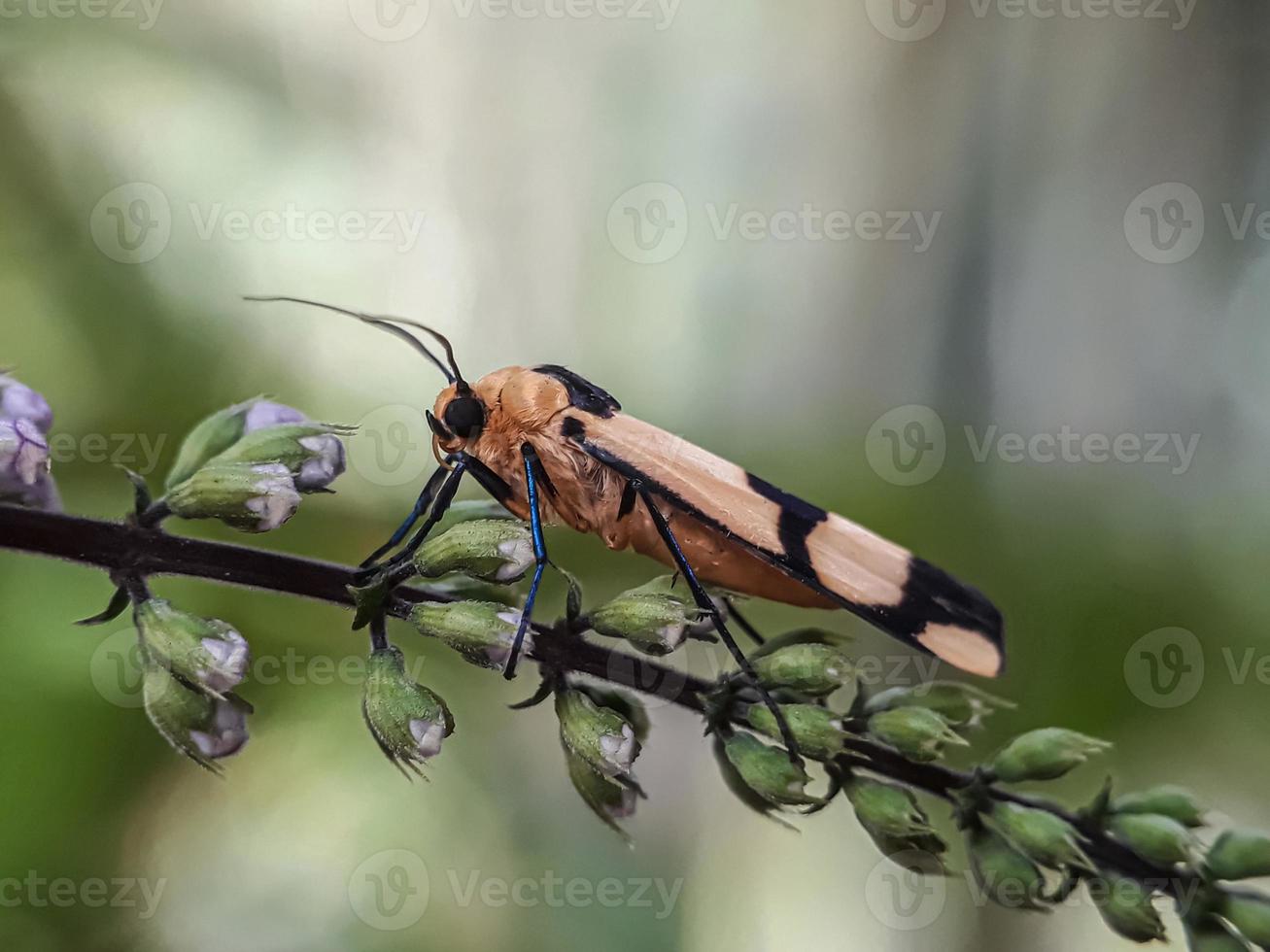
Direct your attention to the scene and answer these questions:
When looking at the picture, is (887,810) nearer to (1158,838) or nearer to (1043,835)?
(1043,835)

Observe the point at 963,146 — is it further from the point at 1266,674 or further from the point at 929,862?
the point at 929,862

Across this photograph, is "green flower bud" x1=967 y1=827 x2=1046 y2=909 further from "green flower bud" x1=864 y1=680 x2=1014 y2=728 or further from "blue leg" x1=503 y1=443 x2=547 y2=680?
"blue leg" x1=503 y1=443 x2=547 y2=680

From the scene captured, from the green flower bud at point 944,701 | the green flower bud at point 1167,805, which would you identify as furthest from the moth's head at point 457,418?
the green flower bud at point 1167,805
